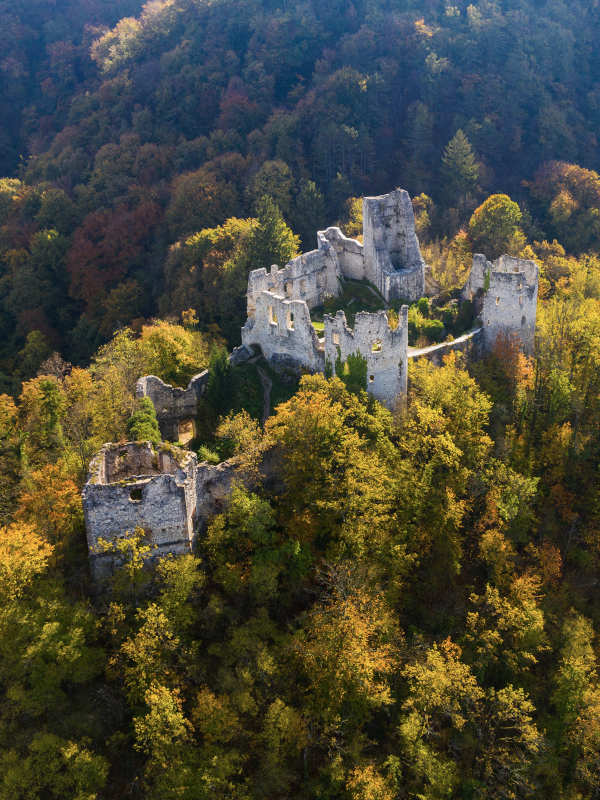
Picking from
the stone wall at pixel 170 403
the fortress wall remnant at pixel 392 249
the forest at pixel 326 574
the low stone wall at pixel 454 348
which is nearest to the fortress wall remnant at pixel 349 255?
the fortress wall remnant at pixel 392 249

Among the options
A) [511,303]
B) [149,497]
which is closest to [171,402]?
[149,497]

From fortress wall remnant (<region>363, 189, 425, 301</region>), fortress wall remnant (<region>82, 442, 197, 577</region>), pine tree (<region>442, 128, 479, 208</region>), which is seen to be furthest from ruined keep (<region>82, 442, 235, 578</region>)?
pine tree (<region>442, 128, 479, 208</region>)

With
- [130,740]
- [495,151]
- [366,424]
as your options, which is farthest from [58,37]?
[130,740]

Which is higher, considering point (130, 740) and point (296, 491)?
point (296, 491)

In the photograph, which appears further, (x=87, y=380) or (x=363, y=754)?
(x=87, y=380)

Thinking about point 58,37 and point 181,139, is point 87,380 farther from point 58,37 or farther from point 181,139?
point 58,37

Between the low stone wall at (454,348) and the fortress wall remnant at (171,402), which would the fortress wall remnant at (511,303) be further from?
the fortress wall remnant at (171,402)

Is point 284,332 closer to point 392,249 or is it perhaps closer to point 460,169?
point 392,249
